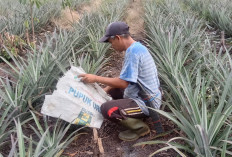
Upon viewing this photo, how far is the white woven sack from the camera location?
1.49m

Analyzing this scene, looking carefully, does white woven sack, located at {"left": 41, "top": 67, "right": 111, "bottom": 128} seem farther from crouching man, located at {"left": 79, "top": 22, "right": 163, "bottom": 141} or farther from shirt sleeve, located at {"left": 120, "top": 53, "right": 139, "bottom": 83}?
shirt sleeve, located at {"left": 120, "top": 53, "right": 139, "bottom": 83}

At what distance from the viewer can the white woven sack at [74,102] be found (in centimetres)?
149

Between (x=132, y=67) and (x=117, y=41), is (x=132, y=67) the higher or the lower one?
the lower one

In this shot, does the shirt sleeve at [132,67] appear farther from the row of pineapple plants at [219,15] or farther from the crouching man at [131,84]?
the row of pineapple plants at [219,15]

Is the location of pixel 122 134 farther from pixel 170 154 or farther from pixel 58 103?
pixel 58 103

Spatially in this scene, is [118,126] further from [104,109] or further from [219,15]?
[219,15]

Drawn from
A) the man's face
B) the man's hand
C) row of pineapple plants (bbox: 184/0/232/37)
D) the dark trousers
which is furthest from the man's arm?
row of pineapple plants (bbox: 184/0/232/37)

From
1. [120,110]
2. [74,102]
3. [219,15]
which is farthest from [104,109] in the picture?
[219,15]

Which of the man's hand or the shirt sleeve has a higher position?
the shirt sleeve

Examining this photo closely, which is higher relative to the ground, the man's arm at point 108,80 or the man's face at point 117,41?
the man's face at point 117,41

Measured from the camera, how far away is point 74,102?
1.53 m

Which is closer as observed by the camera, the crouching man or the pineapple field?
the pineapple field

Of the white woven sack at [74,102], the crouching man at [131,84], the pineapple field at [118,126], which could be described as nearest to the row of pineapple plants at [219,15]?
the pineapple field at [118,126]

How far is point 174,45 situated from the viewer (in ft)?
7.88
